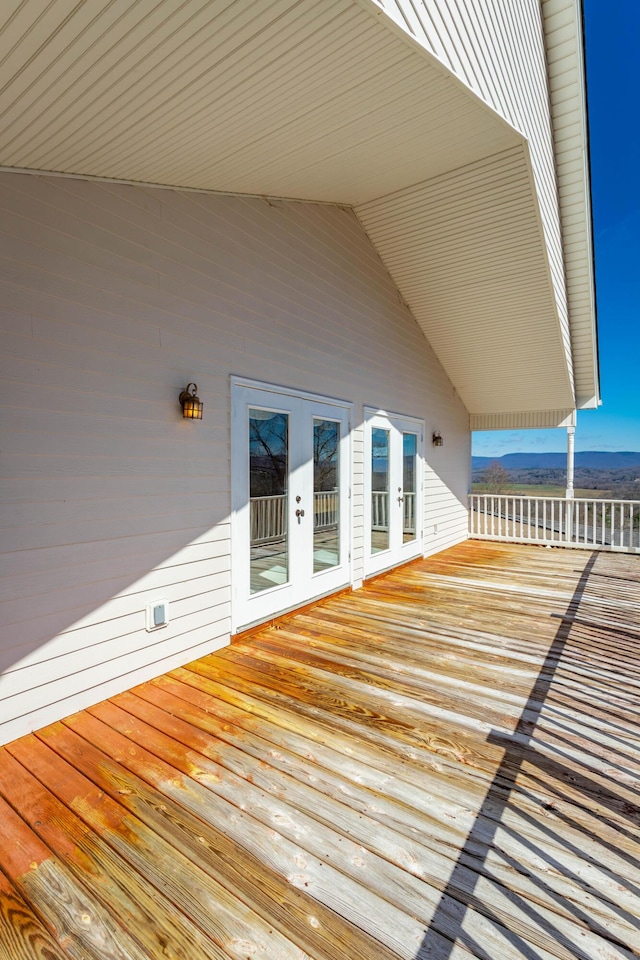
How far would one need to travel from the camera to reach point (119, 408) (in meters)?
2.81

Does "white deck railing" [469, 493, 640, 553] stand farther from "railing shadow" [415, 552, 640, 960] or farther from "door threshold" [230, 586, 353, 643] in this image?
"railing shadow" [415, 552, 640, 960]

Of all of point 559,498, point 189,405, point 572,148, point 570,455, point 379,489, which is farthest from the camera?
point 570,455

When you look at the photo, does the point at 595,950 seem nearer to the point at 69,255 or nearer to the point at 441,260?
the point at 69,255

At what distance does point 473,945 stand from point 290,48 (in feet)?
10.1

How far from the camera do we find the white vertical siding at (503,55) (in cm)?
227

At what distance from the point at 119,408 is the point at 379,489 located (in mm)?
3564

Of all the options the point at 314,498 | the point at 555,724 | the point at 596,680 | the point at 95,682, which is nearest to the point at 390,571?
the point at 314,498

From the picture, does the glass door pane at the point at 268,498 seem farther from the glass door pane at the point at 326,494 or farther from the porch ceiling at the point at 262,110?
the porch ceiling at the point at 262,110

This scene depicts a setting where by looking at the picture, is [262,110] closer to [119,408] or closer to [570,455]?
[119,408]

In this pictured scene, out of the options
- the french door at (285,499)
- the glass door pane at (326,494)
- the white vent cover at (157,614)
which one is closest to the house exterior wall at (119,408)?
the white vent cover at (157,614)

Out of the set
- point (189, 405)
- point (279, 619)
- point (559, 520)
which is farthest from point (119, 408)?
point (559, 520)

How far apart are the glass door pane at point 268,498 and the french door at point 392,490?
155cm

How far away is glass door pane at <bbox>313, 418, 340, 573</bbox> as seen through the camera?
179 inches

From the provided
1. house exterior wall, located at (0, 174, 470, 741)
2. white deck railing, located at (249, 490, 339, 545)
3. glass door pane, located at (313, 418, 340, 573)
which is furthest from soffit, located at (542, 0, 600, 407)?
white deck railing, located at (249, 490, 339, 545)
